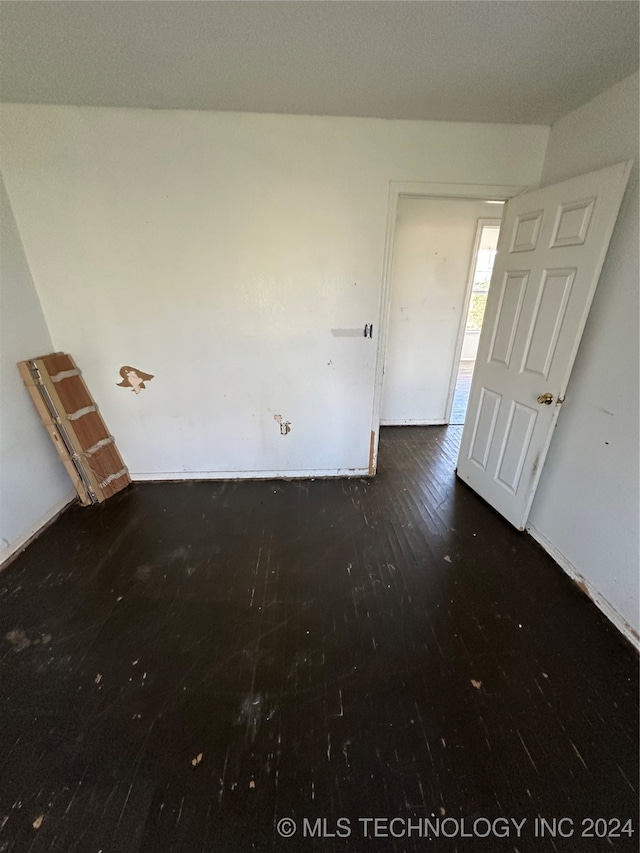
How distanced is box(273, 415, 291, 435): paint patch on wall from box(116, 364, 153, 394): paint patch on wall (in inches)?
38.1

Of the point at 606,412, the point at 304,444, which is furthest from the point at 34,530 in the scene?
the point at 606,412

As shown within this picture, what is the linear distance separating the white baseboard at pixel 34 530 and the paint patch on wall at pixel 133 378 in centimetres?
92

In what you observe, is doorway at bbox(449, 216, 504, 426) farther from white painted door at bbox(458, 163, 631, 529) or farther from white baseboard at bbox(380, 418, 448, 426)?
white painted door at bbox(458, 163, 631, 529)

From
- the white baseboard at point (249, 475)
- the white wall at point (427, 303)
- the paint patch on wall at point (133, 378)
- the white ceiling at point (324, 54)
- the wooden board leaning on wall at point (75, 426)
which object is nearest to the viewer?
the white ceiling at point (324, 54)

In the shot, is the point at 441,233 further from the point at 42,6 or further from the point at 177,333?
the point at 42,6

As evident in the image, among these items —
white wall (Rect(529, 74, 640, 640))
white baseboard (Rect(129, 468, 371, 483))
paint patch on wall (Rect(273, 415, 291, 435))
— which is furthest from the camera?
white baseboard (Rect(129, 468, 371, 483))

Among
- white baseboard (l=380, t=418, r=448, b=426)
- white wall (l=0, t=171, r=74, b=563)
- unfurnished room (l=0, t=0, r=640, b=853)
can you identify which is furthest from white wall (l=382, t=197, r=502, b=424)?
white wall (l=0, t=171, r=74, b=563)

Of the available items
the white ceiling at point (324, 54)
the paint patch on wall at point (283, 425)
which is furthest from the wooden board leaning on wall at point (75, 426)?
the white ceiling at point (324, 54)

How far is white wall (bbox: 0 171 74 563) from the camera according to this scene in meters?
1.99

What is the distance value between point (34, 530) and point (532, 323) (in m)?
3.36

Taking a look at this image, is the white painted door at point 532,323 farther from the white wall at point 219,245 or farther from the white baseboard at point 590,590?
the white wall at point 219,245

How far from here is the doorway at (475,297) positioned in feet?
10.9

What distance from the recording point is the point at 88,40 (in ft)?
4.35

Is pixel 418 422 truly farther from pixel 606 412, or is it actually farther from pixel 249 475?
pixel 606 412
